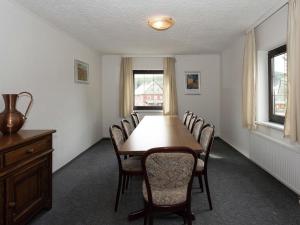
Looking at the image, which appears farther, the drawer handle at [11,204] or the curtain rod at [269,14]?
the curtain rod at [269,14]

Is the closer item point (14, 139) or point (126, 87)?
point (14, 139)

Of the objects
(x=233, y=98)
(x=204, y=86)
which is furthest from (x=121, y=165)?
(x=204, y=86)

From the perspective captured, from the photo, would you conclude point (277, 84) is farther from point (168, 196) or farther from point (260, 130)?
point (168, 196)

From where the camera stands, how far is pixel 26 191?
2004 mm

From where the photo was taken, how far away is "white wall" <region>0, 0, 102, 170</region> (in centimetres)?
260

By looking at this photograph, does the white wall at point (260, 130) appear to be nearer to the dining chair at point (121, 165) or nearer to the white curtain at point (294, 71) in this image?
the white curtain at point (294, 71)

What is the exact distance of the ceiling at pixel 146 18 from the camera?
2879 millimetres

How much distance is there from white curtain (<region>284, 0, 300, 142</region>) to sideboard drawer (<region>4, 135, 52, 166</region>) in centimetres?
274

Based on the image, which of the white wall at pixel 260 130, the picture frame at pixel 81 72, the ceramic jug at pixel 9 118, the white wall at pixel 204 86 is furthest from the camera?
the white wall at pixel 204 86

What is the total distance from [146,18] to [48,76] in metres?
1.75

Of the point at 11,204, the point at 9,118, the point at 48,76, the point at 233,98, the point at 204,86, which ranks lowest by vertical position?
the point at 11,204

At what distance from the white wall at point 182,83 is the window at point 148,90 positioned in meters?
0.25

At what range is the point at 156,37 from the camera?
450cm

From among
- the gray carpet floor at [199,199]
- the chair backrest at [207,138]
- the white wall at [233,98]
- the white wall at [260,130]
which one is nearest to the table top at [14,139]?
the gray carpet floor at [199,199]
